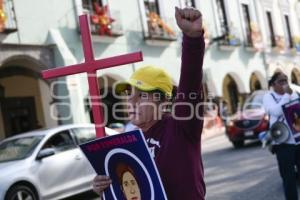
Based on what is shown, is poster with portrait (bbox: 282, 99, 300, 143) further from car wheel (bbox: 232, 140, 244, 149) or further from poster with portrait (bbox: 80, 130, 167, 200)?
car wheel (bbox: 232, 140, 244, 149)

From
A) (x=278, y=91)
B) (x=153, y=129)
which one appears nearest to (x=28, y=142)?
(x=278, y=91)

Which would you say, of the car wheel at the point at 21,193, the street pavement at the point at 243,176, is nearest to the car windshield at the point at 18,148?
the car wheel at the point at 21,193

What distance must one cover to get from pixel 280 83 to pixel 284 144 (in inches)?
25.9

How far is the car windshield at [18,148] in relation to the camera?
8828 mm

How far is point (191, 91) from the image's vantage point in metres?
Answer: 2.34

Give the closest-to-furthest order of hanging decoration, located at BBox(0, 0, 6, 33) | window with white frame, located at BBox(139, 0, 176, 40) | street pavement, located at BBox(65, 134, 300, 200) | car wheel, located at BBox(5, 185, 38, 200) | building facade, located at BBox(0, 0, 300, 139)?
car wheel, located at BBox(5, 185, 38, 200), street pavement, located at BBox(65, 134, 300, 200), hanging decoration, located at BBox(0, 0, 6, 33), building facade, located at BBox(0, 0, 300, 139), window with white frame, located at BBox(139, 0, 176, 40)

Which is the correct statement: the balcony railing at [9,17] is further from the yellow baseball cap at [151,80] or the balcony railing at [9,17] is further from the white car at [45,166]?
the yellow baseball cap at [151,80]

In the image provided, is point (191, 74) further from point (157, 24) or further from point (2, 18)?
point (157, 24)

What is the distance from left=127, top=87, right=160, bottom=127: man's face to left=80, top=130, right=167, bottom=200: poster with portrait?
0.26m

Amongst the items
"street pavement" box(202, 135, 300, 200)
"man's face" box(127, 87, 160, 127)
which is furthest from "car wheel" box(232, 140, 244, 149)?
"man's face" box(127, 87, 160, 127)

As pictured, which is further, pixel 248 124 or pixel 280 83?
pixel 248 124

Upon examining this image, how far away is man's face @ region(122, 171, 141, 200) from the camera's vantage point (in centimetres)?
242

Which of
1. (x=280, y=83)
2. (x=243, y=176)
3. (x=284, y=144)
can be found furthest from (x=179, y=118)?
(x=243, y=176)

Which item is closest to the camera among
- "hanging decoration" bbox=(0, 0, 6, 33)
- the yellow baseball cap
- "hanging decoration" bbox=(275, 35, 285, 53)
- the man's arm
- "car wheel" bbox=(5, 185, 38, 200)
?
the man's arm
